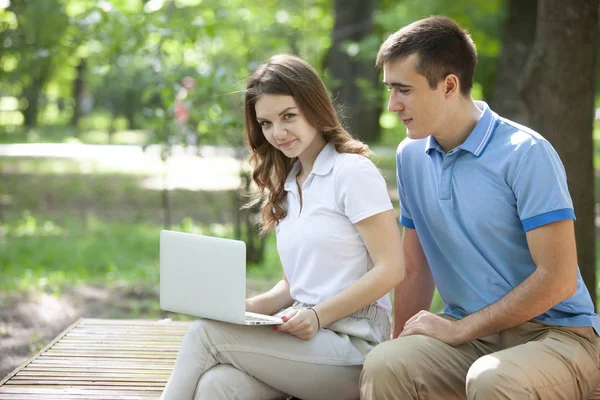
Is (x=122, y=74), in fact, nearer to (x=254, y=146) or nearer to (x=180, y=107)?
(x=180, y=107)

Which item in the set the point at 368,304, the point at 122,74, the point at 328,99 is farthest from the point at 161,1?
the point at 368,304

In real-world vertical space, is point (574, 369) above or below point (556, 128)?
below

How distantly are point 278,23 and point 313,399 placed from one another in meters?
6.11

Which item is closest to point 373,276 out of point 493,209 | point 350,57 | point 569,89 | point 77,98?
point 493,209

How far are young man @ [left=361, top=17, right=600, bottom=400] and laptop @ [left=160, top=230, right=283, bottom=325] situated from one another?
0.47 meters

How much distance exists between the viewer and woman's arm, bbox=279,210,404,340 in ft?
9.64

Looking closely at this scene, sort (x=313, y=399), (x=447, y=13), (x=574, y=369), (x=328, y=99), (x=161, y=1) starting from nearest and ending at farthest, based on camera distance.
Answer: (x=574, y=369) → (x=313, y=399) → (x=328, y=99) → (x=161, y=1) → (x=447, y=13)

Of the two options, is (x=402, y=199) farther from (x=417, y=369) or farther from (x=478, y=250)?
(x=417, y=369)

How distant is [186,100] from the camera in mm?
6336

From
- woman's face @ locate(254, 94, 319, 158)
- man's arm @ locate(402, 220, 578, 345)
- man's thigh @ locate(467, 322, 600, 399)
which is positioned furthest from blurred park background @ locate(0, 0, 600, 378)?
man's thigh @ locate(467, 322, 600, 399)

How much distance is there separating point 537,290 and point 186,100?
4043 mm

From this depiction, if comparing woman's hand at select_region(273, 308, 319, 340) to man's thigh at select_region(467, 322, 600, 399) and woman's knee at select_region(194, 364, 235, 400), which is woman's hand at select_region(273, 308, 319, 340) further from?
man's thigh at select_region(467, 322, 600, 399)

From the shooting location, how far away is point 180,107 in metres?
6.45

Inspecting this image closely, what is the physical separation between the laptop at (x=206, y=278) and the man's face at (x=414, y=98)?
30.5 inches
